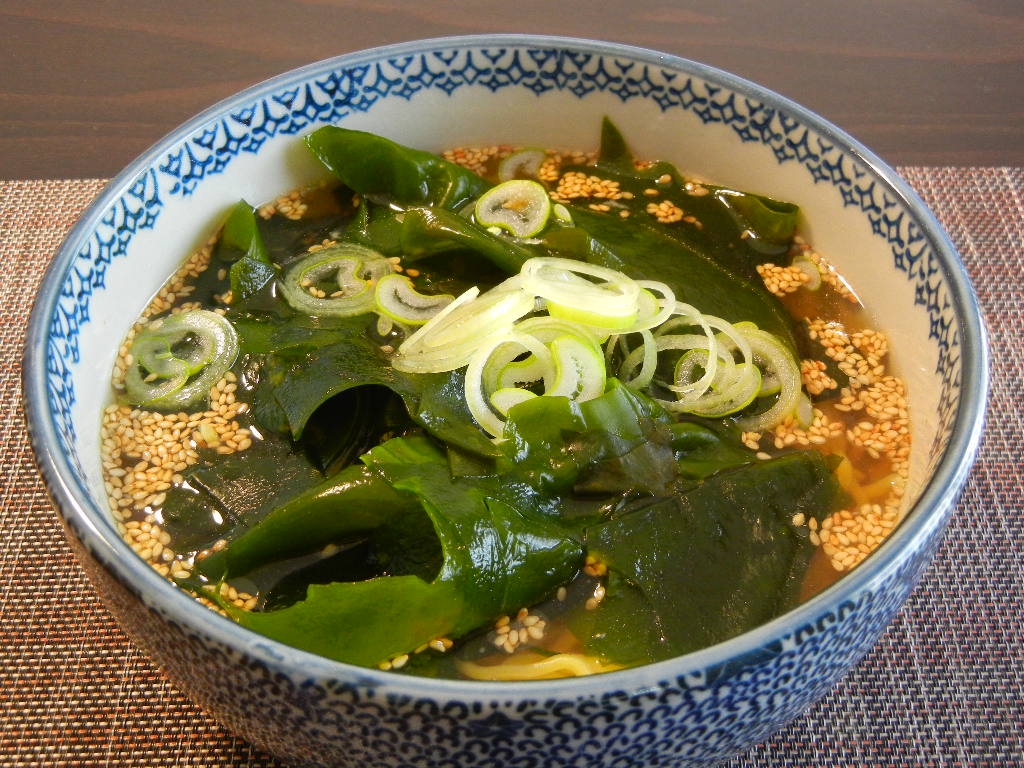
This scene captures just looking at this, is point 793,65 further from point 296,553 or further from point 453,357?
point 296,553

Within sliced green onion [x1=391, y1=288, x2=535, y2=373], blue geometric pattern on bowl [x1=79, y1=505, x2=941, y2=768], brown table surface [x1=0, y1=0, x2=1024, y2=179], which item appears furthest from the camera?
brown table surface [x1=0, y1=0, x2=1024, y2=179]

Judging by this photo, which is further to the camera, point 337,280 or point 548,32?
point 548,32

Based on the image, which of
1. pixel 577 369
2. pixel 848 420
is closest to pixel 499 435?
pixel 577 369

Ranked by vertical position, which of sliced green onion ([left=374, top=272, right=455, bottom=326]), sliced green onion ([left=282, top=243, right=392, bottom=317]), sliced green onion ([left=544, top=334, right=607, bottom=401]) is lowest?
sliced green onion ([left=282, top=243, right=392, bottom=317])

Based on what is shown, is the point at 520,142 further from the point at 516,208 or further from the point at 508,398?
the point at 508,398

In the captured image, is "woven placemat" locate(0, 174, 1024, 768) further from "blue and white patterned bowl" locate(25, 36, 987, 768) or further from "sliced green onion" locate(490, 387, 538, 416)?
"sliced green onion" locate(490, 387, 538, 416)

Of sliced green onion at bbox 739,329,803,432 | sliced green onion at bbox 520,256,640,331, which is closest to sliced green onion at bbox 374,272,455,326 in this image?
sliced green onion at bbox 520,256,640,331

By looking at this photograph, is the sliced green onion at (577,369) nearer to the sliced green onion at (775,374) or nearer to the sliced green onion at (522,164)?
the sliced green onion at (775,374)
